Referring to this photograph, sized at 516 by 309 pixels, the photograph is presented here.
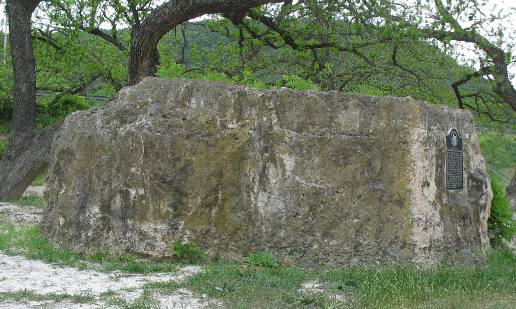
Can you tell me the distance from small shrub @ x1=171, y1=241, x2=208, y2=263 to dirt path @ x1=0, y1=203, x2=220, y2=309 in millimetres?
291

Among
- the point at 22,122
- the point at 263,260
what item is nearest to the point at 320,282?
the point at 263,260

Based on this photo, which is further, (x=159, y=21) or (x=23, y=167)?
(x=23, y=167)

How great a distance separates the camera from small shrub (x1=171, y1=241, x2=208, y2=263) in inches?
299

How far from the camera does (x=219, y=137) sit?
25.3 ft

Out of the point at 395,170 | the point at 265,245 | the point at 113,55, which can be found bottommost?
the point at 265,245

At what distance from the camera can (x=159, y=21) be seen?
42.3 feet

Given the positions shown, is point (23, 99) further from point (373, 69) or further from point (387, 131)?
point (387, 131)

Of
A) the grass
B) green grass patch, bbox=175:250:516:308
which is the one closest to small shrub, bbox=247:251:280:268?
the grass

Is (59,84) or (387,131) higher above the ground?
(59,84)

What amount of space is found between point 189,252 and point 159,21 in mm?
6630

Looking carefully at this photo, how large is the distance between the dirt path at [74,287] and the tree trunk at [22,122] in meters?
7.52

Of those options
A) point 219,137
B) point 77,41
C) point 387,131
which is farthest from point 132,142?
point 77,41

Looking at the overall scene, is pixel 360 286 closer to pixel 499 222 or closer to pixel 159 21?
pixel 499 222

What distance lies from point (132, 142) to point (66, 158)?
3.70ft
